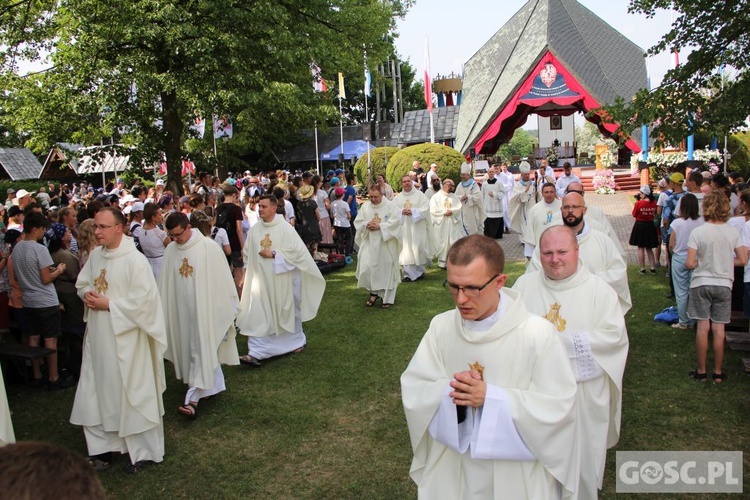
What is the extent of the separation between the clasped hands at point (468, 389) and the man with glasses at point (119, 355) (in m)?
3.33

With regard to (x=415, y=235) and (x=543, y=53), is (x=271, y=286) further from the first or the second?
(x=543, y=53)

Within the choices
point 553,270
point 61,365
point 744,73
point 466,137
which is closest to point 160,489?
point 553,270

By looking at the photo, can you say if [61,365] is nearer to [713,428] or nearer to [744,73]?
[713,428]

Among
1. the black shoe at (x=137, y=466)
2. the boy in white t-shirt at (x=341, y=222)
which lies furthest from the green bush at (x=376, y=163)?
the black shoe at (x=137, y=466)

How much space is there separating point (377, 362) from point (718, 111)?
262 inches

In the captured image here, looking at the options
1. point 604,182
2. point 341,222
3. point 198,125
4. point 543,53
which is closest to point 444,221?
Result: point 341,222

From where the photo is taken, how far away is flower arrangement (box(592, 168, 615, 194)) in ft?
94.5

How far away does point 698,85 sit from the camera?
34.8ft

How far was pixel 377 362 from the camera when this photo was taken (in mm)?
8109

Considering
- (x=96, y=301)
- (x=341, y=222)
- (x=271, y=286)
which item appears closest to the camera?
(x=96, y=301)

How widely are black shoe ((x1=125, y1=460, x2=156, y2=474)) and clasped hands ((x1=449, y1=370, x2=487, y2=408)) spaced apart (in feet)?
11.8

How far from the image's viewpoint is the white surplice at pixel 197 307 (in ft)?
21.5

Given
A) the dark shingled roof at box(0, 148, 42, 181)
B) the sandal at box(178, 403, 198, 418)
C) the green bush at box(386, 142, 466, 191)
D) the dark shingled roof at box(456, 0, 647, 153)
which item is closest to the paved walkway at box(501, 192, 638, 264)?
the green bush at box(386, 142, 466, 191)

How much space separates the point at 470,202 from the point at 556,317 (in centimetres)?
1230
